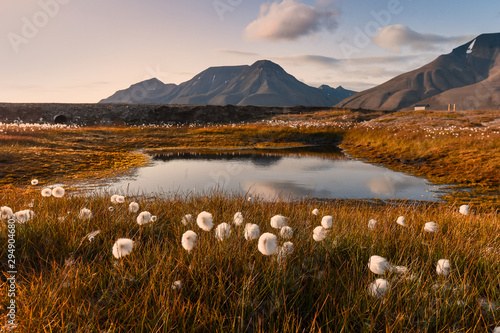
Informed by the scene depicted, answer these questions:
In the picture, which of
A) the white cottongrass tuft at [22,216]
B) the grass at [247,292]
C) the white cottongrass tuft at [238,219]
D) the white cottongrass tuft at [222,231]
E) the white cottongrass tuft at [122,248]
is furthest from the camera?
the white cottongrass tuft at [22,216]

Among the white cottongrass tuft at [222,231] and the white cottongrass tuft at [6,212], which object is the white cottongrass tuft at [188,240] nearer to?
the white cottongrass tuft at [222,231]

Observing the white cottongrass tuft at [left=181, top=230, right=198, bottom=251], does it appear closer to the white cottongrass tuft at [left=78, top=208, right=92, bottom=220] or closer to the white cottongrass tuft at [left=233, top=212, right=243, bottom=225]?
the white cottongrass tuft at [left=233, top=212, right=243, bottom=225]

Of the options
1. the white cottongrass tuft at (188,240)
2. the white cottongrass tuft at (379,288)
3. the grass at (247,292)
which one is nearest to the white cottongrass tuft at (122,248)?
the grass at (247,292)

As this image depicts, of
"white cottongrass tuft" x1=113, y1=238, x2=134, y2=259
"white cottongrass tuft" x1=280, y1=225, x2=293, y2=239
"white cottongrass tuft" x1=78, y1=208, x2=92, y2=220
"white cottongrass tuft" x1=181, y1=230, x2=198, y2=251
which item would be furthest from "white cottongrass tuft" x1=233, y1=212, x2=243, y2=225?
"white cottongrass tuft" x1=78, y1=208, x2=92, y2=220

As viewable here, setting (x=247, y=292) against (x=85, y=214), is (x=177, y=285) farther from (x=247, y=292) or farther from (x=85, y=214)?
(x=85, y=214)

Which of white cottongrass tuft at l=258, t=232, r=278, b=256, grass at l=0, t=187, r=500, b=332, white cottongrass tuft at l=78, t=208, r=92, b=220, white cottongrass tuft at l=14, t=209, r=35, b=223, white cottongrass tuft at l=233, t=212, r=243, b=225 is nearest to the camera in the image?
grass at l=0, t=187, r=500, b=332

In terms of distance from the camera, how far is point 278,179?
49.9 feet

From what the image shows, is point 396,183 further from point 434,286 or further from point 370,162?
point 434,286

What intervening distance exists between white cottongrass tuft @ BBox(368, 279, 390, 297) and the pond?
21.8ft

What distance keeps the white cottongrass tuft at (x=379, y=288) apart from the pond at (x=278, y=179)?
6644 millimetres

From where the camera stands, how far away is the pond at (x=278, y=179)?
474 inches

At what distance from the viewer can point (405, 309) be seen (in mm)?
2471

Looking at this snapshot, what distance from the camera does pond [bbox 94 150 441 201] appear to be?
12.0 meters

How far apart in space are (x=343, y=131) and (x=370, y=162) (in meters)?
14.6
